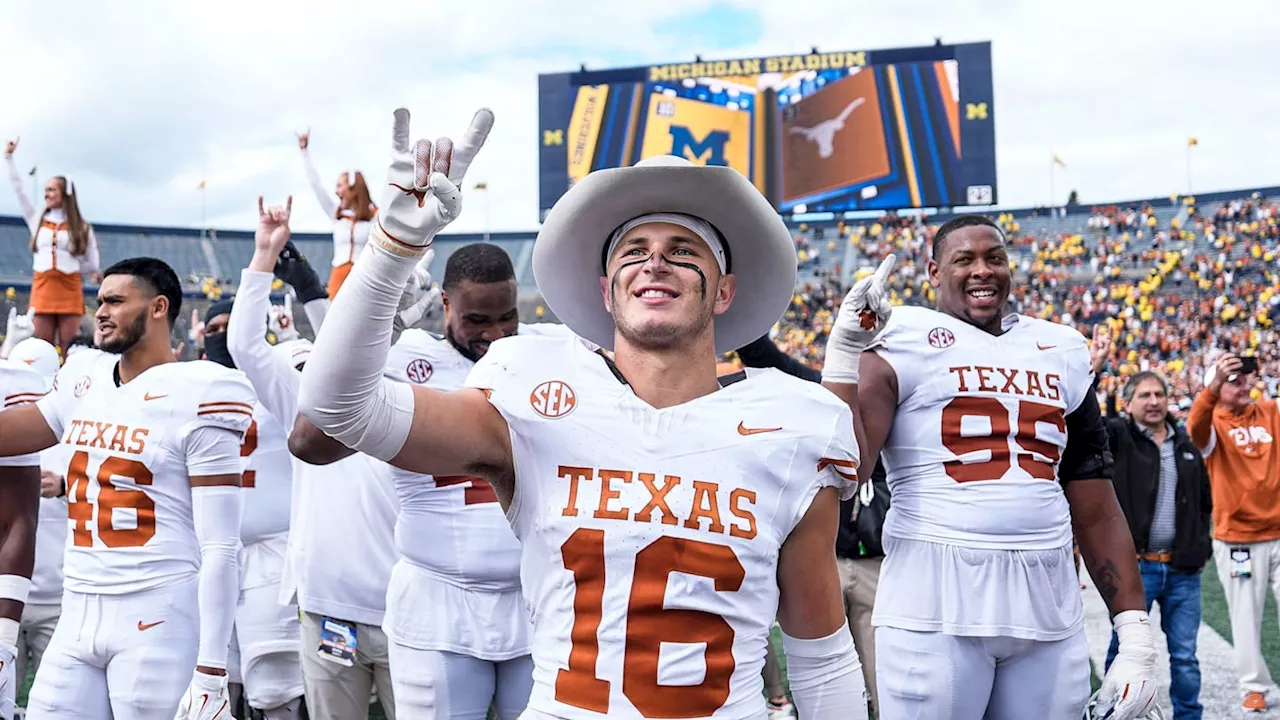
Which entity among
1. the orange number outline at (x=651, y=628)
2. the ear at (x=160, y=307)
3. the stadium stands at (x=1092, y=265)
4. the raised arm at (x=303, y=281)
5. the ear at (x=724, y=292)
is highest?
the stadium stands at (x=1092, y=265)

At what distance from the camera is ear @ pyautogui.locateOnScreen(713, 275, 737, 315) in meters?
2.37

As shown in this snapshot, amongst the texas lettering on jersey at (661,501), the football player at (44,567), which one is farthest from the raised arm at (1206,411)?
the football player at (44,567)

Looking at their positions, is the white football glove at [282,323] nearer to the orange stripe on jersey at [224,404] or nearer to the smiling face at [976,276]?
the orange stripe on jersey at [224,404]

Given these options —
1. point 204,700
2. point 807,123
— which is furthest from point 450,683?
point 807,123

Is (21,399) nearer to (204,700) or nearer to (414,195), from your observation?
(204,700)

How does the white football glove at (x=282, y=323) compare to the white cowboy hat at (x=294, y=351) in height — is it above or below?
above

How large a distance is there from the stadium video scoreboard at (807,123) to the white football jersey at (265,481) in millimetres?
20856

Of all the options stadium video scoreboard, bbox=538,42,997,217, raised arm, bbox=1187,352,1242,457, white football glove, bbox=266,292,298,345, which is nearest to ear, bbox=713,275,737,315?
white football glove, bbox=266,292,298,345

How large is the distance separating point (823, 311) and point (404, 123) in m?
31.9

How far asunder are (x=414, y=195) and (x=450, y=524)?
1.86 m

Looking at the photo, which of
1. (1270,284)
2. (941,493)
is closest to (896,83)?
(1270,284)

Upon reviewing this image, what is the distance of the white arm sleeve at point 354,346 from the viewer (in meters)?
1.83

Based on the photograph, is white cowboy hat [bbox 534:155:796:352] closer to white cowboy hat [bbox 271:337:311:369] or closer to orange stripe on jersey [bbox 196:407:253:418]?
orange stripe on jersey [bbox 196:407:253:418]

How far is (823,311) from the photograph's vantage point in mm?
33156
